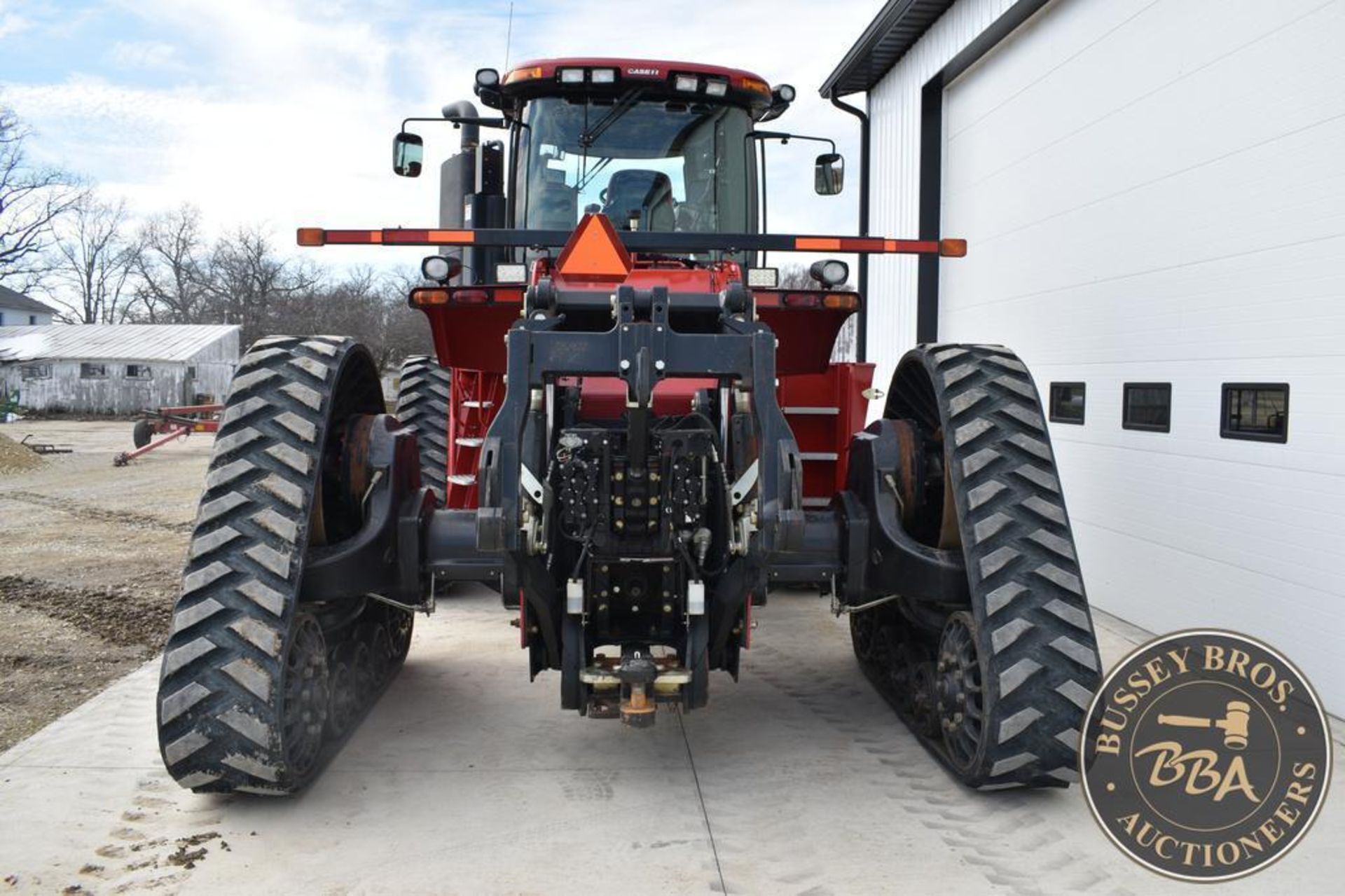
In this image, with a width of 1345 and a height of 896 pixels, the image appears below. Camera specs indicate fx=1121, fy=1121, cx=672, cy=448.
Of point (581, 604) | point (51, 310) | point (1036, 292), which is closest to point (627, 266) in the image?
point (581, 604)

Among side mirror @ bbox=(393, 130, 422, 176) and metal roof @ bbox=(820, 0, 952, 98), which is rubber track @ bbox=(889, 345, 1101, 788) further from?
metal roof @ bbox=(820, 0, 952, 98)

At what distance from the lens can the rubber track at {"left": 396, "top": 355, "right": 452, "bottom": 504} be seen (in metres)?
7.99

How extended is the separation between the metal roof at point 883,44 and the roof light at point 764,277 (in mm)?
6451

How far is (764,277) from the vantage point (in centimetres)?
549

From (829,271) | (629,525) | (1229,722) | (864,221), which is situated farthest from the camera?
(864,221)

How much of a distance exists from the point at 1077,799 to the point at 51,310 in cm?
7661

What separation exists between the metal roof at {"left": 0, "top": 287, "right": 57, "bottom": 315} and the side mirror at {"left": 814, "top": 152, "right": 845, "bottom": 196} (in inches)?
2721

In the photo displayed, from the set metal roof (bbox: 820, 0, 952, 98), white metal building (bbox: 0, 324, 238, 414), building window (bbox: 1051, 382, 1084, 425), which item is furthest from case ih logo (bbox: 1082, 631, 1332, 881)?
white metal building (bbox: 0, 324, 238, 414)

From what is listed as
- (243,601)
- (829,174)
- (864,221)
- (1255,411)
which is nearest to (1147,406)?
(1255,411)

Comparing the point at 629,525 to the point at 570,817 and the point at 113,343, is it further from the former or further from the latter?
the point at 113,343

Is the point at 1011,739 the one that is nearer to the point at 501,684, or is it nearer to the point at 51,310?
the point at 501,684

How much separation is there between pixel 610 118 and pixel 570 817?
12.3 ft

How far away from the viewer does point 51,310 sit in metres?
68.9

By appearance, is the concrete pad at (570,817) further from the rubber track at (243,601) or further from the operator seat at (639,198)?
the operator seat at (639,198)
